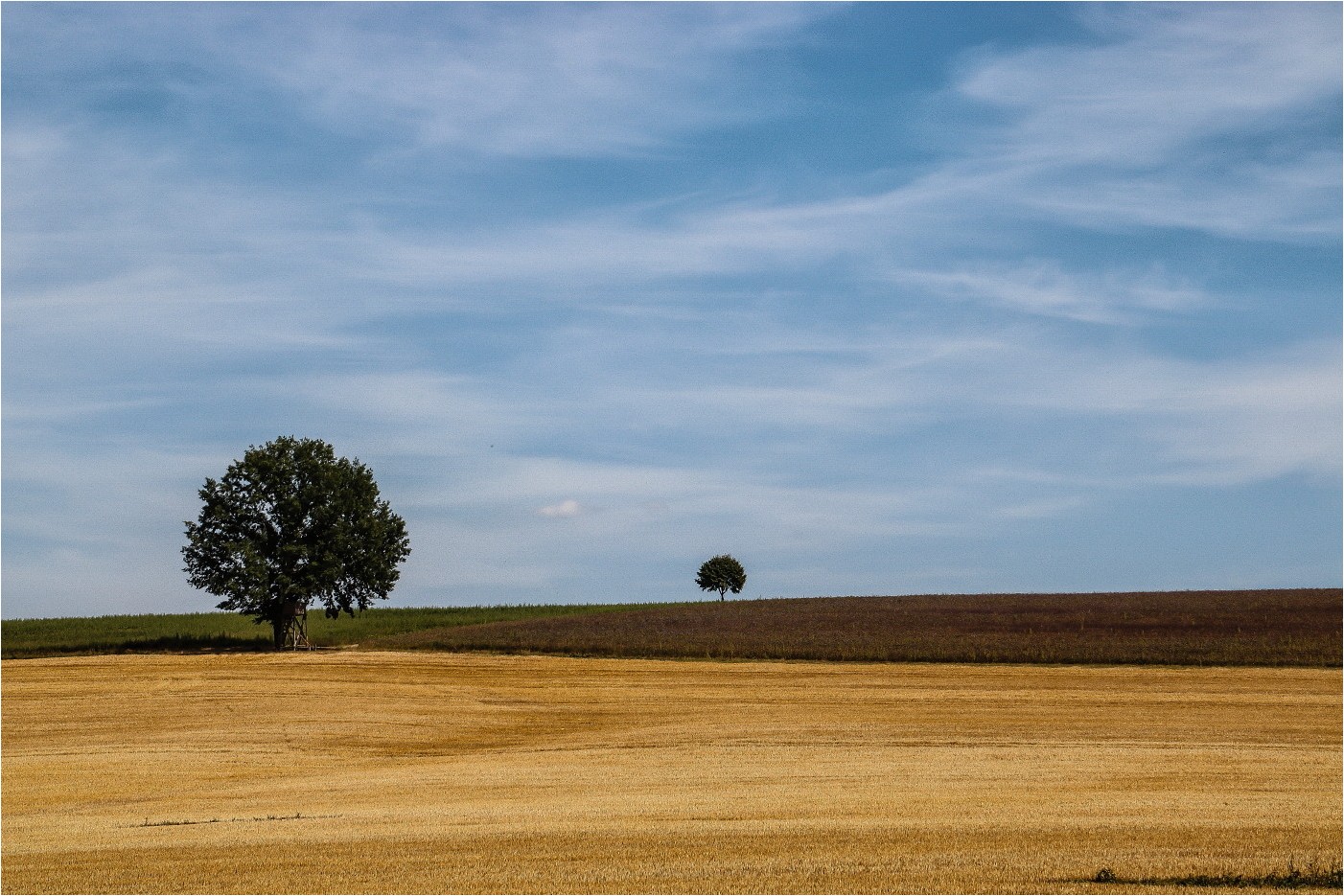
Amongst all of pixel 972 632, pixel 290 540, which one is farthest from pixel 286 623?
pixel 972 632

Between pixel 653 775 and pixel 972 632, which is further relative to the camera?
pixel 972 632

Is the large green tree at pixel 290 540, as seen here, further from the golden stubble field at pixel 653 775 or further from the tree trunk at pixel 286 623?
the golden stubble field at pixel 653 775

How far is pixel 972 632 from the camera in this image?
56906 millimetres

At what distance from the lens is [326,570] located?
64.1m

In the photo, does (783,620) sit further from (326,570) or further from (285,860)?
(285,860)

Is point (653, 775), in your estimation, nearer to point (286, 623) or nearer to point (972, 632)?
point (972, 632)

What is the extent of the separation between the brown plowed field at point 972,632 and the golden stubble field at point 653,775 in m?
2.91

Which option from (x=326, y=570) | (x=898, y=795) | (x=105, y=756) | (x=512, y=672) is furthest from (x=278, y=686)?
(x=898, y=795)

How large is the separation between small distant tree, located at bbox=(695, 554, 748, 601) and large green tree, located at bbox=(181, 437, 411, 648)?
43498 mm

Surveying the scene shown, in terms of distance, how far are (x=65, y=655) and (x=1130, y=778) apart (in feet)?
168

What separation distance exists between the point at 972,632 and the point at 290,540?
108ft

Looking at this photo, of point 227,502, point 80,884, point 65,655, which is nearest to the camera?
point 80,884

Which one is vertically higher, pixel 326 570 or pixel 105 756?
pixel 326 570

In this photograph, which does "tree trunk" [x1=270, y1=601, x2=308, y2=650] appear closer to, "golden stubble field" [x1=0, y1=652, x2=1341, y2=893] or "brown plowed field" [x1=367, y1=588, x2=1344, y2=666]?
"brown plowed field" [x1=367, y1=588, x2=1344, y2=666]
